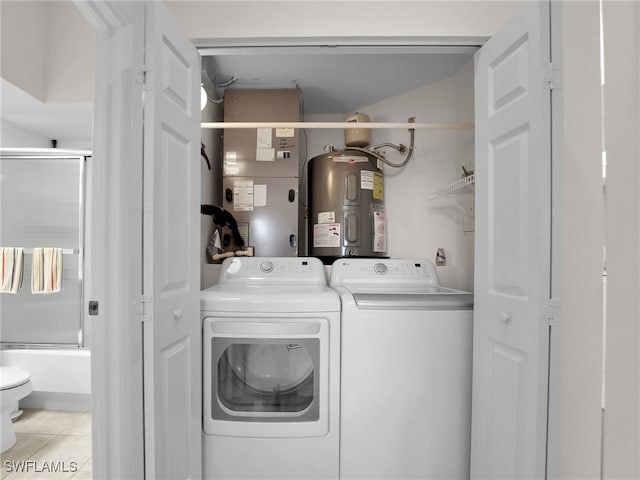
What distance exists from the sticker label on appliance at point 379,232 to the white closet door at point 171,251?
4.53 feet

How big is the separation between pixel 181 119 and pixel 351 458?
1.59 meters

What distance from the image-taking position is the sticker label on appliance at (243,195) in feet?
8.63

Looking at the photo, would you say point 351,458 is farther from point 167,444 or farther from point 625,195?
point 625,195

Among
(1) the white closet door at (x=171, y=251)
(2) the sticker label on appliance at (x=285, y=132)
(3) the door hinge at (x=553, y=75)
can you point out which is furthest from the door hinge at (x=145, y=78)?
(2) the sticker label on appliance at (x=285, y=132)

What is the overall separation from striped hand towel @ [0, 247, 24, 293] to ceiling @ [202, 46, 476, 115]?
71.5 inches

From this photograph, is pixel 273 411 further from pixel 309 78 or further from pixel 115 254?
pixel 309 78

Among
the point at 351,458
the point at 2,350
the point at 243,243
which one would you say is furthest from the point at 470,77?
the point at 2,350

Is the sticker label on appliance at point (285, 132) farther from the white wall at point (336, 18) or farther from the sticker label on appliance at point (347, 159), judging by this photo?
the white wall at point (336, 18)

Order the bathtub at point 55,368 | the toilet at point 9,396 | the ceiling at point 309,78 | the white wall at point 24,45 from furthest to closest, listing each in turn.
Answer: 1. the bathtub at point 55,368
2. the ceiling at point 309,78
3. the toilet at point 9,396
4. the white wall at point 24,45

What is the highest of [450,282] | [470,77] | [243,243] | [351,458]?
[470,77]

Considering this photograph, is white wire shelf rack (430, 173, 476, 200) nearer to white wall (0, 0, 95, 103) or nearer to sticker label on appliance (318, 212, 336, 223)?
sticker label on appliance (318, 212, 336, 223)

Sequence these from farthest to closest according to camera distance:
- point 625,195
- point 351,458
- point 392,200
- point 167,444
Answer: point 392,200, point 351,458, point 167,444, point 625,195

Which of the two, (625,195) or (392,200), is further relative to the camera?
(392,200)

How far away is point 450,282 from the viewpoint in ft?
7.96
